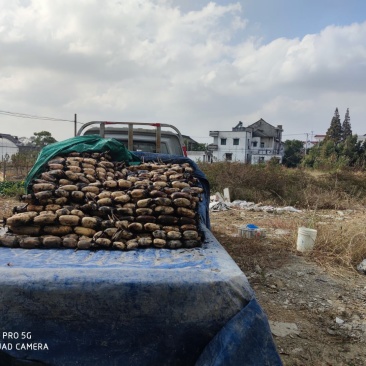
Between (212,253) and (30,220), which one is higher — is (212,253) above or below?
below

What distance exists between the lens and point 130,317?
159cm

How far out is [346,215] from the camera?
987cm

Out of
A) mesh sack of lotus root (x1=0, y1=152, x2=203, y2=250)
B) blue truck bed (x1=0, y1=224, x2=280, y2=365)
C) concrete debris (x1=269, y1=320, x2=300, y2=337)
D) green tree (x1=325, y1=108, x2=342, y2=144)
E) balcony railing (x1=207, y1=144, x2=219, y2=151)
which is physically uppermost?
green tree (x1=325, y1=108, x2=342, y2=144)

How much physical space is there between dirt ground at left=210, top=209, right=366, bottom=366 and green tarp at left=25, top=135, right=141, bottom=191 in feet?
7.62

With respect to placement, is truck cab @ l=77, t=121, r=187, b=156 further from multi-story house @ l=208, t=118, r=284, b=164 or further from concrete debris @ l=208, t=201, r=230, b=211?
multi-story house @ l=208, t=118, r=284, b=164

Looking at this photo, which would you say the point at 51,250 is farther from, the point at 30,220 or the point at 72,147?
the point at 72,147

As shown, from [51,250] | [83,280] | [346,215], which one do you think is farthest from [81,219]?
[346,215]

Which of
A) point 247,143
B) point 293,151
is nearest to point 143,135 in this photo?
point 247,143

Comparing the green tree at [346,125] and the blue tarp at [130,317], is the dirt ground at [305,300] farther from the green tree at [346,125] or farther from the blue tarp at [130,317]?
the green tree at [346,125]

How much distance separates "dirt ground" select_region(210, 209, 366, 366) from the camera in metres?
2.61

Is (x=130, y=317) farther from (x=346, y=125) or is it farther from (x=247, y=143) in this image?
(x=346, y=125)

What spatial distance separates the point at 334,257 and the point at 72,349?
172 inches

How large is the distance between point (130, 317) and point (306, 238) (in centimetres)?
428

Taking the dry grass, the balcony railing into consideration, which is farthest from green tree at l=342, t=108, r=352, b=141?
the dry grass
